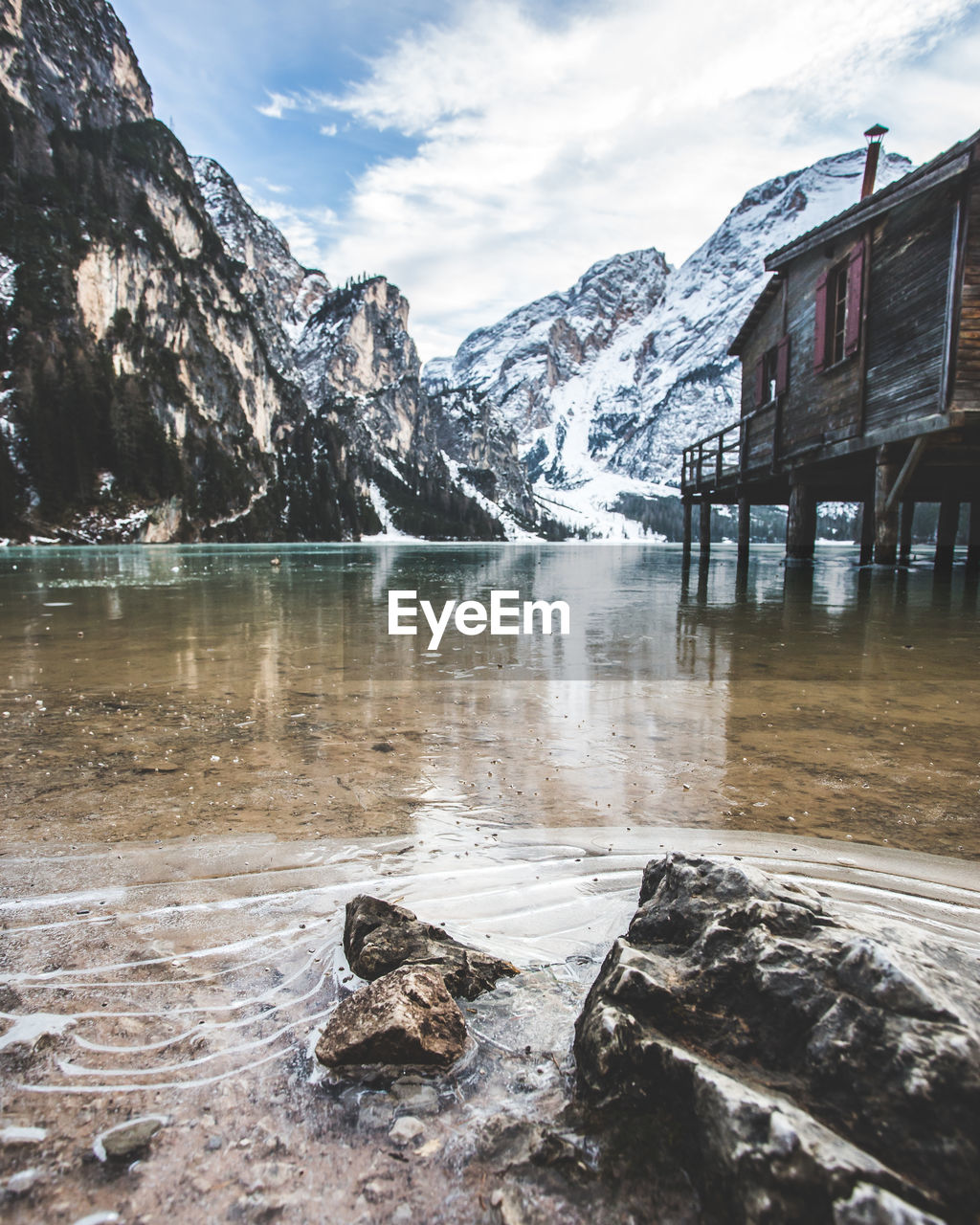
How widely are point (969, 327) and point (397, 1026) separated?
18.0 m

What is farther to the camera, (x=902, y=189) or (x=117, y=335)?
(x=117, y=335)

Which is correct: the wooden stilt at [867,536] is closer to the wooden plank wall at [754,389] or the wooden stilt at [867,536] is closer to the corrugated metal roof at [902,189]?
→ the wooden plank wall at [754,389]

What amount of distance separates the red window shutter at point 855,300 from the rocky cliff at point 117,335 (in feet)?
345

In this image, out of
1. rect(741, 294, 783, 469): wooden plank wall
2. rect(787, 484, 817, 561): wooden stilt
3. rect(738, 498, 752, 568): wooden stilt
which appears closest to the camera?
rect(787, 484, 817, 561): wooden stilt

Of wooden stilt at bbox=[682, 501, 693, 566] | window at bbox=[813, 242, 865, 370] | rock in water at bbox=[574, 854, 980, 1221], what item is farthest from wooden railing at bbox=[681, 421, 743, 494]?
rock in water at bbox=[574, 854, 980, 1221]

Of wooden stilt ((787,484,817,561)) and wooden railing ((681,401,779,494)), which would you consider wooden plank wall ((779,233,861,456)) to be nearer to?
wooden railing ((681,401,779,494))

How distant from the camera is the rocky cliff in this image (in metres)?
105

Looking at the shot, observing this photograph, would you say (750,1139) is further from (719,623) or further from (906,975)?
(719,623)

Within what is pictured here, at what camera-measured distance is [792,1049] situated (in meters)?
1.92

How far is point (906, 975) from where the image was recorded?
186 cm

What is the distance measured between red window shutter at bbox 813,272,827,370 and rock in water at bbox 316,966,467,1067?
21.3 metres

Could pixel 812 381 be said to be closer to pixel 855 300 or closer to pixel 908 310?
pixel 855 300

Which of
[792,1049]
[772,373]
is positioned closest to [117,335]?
[772,373]

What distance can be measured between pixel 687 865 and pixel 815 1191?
1.31 meters
